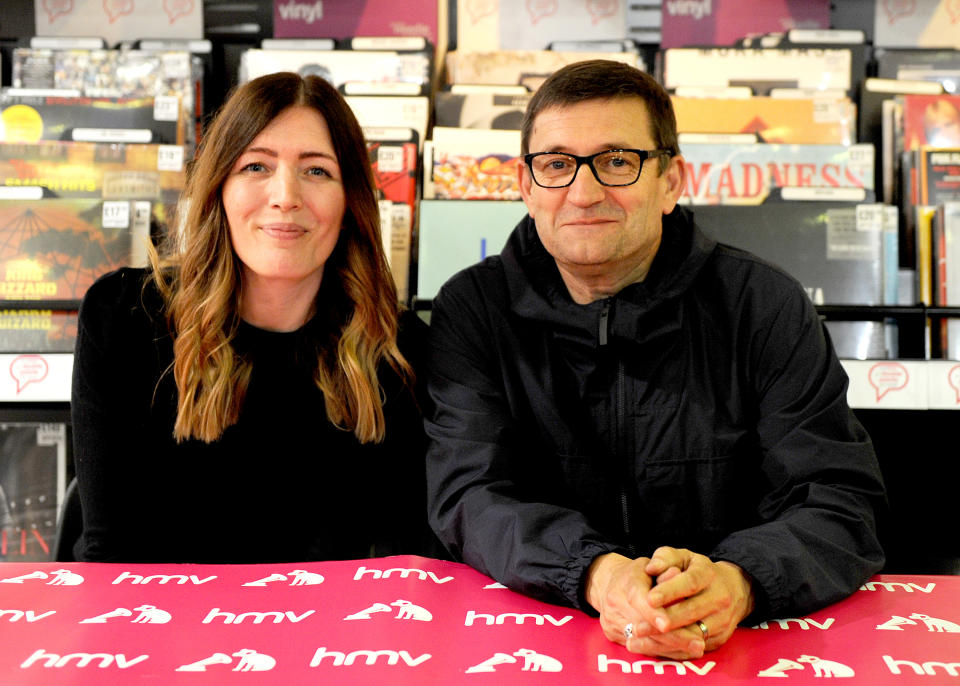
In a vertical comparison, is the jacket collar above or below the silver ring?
above

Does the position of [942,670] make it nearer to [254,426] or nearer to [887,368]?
[887,368]

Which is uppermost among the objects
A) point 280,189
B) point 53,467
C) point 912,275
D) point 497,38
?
point 497,38

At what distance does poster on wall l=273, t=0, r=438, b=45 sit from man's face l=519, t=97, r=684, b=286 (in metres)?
1.12

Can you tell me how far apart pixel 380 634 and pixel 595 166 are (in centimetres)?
82

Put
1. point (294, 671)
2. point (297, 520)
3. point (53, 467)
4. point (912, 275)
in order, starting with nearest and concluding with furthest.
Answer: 1. point (294, 671)
2. point (297, 520)
3. point (912, 275)
4. point (53, 467)

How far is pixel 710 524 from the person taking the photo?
134 centimetres

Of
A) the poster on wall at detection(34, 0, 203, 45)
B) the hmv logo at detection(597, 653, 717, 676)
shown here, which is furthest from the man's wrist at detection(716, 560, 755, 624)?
the poster on wall at detection(34, 0, 203, 45)

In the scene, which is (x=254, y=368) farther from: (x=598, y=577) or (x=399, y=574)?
(x=598, y=577)

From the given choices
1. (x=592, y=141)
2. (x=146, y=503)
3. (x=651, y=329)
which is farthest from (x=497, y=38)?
(x=146, y=503)

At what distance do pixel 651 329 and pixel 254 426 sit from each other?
2.44 ft

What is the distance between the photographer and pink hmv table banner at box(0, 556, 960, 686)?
2.81ft

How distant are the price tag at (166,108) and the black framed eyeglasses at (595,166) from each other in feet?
3.48

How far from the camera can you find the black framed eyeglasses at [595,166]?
1.39m

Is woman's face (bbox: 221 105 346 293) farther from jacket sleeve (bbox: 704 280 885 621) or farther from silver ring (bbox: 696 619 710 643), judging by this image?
silver ring (bbox: 696 619 710 643)
